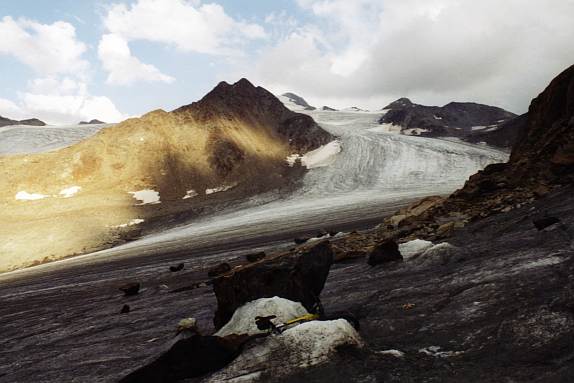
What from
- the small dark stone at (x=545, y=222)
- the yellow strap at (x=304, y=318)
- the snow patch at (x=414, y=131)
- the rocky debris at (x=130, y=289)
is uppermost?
the snow patch at (x=414, y=131)

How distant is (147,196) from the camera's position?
58.5m

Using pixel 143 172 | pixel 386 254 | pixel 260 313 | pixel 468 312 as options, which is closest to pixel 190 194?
pixel 143 172

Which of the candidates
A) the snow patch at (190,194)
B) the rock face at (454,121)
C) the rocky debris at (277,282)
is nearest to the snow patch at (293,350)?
the rocky debris at (277,282)

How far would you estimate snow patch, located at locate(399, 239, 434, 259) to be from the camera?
1178 cm

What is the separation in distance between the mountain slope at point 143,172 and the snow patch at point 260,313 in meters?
38.2

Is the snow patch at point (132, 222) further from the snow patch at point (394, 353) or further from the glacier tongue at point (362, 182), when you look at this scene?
the snow patch at point (394, 353)

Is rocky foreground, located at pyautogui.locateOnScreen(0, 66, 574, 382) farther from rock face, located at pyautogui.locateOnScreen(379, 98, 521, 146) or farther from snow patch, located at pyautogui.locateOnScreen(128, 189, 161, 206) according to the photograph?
rock face, located at pyautogui.locateOnScreen(379, 98, 521, 146)

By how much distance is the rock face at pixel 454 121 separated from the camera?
92181mm

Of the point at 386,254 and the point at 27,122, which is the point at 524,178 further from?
the point at 27,122

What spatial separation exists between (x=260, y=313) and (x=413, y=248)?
610cm

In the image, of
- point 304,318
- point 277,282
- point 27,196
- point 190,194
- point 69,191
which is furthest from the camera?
point 190,194

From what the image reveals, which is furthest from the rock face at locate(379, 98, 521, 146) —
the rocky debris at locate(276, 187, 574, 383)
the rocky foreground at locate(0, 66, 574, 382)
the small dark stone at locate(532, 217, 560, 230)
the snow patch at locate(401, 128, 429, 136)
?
the rocky debris at locate(276, 187, 574, 383)

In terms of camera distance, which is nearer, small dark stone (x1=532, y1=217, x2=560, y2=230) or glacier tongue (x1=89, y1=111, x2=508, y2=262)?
small dark stone (x1=532, y1=217, x2=560, y2=230)

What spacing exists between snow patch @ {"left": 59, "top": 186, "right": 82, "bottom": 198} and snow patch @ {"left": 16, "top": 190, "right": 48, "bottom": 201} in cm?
205
